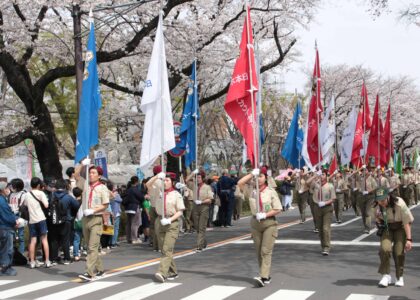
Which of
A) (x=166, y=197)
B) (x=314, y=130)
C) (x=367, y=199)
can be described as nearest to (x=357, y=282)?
(x=166, y=197)

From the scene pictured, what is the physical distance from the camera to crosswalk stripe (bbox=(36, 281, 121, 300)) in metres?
8.69

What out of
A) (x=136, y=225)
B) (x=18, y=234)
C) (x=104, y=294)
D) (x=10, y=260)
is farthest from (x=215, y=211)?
(x=104, y=294)

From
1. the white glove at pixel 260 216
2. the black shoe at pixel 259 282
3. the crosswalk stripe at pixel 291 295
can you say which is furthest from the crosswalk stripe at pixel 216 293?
the white glove at pixel 260 216

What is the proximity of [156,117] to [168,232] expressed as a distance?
7.27 feet

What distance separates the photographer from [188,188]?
18297 mm

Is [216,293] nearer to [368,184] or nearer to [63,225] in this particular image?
[63,225]

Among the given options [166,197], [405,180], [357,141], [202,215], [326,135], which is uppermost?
[357,141]

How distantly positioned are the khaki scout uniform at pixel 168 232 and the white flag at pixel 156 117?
915 millimetres

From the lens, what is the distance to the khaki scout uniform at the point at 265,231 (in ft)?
30.8

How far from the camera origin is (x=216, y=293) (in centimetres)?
877

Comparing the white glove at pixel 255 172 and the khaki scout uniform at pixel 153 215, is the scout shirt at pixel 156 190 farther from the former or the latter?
the white glove at pixel 255 172

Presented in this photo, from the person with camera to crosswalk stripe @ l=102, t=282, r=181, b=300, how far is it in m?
3.19

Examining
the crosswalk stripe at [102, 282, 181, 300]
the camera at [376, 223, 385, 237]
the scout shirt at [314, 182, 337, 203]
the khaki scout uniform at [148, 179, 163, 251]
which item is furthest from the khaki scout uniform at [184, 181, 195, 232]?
the camera at [376, 223, 385, 237]

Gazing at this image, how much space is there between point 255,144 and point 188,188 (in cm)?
811
